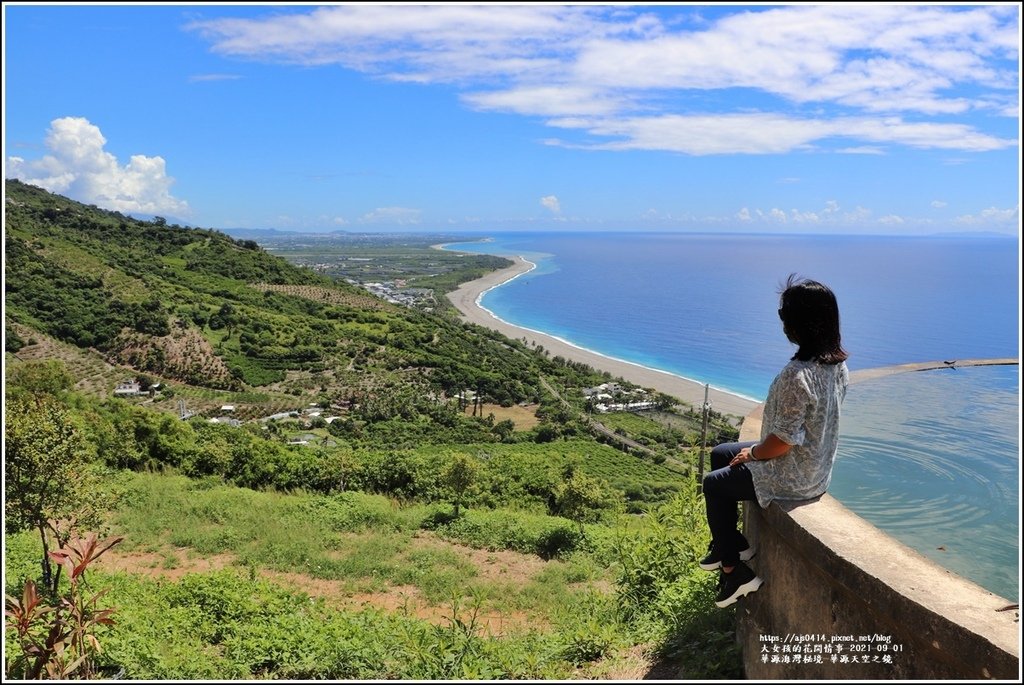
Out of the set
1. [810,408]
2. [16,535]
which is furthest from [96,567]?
[810,408]

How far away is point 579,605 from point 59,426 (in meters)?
5.48

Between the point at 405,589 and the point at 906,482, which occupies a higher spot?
the point at 906,482

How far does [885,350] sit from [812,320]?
53936mm

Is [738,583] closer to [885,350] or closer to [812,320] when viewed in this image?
[812,320]

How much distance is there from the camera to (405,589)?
752cm

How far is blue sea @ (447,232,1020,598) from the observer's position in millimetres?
3269

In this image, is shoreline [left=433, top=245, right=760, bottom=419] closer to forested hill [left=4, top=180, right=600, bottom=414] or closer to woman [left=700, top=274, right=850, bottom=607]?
forested hill [left=4, top=180, right=600, bottom=414]

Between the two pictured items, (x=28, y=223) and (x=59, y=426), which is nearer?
(x=59, y=426)

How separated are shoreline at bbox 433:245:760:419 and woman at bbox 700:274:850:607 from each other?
2529cm

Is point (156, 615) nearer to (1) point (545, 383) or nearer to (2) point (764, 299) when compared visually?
(1) point (545, 383)

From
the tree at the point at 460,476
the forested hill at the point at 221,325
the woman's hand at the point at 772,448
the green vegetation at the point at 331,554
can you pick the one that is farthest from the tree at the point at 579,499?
the forested hill at the point at 221,325

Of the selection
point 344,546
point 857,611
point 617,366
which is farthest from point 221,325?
point 857,611

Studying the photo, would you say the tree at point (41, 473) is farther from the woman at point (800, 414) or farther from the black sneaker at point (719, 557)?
the woman at point (800, 414)

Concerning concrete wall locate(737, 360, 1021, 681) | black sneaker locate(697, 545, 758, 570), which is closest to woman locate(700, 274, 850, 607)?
concrete wall locate(737, 360, 1021, 681)
